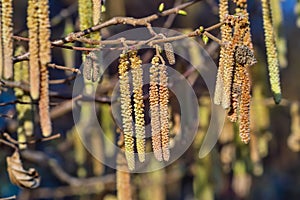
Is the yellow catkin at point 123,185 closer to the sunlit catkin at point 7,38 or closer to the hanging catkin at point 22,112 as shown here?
the hanging catkin at point 22,112

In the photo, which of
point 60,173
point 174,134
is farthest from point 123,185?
point 60,173

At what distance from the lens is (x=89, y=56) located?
86 centimetres

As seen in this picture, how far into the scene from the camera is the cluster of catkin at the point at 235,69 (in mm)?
781

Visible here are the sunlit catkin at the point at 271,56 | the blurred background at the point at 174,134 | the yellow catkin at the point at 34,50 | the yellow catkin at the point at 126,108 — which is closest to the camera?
the yellow catkin at the point at 34,50

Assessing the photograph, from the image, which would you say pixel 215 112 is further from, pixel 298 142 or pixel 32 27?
pixel 32 27

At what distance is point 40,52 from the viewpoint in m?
0.71

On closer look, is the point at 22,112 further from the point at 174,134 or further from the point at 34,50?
the point at 34,50

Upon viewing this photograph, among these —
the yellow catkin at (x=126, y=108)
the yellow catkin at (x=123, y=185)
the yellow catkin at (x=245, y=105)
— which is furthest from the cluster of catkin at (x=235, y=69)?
the yellow catkin at (x=123, y=185)

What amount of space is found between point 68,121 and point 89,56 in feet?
5.64

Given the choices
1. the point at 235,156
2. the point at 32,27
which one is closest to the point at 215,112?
the point at 235,156

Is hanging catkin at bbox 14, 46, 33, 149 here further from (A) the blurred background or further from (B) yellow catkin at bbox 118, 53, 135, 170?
(B) yellow catkin at bbox 118, 53, 135, 170

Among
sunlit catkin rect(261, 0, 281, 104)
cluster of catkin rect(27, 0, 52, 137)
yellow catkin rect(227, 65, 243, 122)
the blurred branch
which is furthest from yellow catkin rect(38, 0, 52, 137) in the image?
the blurred branch

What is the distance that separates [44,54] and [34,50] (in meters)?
0.01

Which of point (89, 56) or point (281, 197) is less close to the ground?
point (89, 56)
